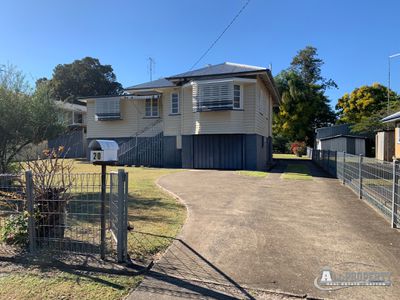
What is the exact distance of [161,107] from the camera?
2233 centimetres

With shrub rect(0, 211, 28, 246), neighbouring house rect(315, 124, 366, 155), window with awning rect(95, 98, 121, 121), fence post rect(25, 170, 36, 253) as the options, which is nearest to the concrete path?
fence post rect(25, 170, 36, 253)

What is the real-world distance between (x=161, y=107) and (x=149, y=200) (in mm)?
14791

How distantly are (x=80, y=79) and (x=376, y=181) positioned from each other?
51227 millimetres

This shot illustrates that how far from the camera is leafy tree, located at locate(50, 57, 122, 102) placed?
165ft

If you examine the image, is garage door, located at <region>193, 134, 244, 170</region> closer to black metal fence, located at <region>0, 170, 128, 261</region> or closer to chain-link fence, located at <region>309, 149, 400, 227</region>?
chain-link fence, located at <region>309, 149, 400, 227</region>

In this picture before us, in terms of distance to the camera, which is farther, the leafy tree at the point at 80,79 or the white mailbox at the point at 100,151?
the leafy tree at the point at 80,79

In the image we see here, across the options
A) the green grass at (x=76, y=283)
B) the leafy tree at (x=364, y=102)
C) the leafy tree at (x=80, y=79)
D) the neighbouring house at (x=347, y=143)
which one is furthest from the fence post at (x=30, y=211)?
the leafy tree at (x=80, y=79)

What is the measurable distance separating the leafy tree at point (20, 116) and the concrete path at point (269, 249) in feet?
18.4

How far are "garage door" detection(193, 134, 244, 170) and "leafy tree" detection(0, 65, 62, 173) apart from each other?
938 cm

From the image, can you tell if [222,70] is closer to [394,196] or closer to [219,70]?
[219,70]

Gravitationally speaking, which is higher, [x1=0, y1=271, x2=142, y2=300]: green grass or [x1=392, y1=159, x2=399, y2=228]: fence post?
[x1=392, y1=159, x2=399, y2=228]: fence post

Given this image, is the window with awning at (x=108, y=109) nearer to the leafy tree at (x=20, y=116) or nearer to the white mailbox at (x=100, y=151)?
the leafy tree at (x=20, y=116)

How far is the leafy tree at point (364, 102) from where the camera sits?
40.4 metres

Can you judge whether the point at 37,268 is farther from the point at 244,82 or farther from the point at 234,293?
the point at 244,82
